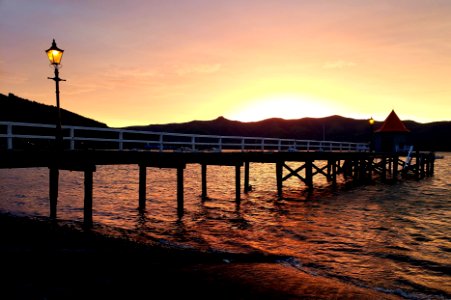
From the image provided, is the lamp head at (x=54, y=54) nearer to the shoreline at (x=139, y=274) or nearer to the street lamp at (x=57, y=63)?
the street lamp at (x=57, y=63)

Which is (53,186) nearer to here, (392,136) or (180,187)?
(180,187)

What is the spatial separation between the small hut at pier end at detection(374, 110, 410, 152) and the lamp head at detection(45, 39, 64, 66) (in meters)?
56.6

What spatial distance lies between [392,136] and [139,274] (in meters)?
60.9

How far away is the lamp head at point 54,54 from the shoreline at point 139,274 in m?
5.61

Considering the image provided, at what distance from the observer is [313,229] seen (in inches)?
543

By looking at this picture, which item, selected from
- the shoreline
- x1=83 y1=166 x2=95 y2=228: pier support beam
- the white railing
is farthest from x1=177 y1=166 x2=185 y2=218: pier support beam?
the shoreline

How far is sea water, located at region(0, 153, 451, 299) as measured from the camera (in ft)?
28.9

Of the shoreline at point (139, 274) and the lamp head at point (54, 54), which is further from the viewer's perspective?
the lamp head at point (54, 54)

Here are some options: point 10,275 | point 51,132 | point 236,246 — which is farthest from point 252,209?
point 51,132

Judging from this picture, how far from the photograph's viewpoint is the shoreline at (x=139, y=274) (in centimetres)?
628

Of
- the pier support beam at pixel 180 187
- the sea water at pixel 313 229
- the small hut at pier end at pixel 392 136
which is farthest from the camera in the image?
the small hut at pier end at pixel 392 136

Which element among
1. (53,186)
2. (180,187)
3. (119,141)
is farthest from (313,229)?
(53,186)

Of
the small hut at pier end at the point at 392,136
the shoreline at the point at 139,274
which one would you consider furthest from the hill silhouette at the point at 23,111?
the shoreline at the point at 139,274

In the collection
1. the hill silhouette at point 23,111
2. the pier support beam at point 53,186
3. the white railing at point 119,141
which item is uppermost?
the hill silhouette at point 23,111
